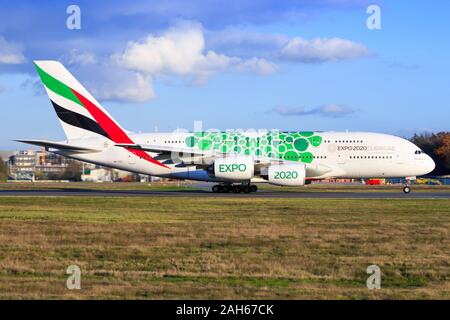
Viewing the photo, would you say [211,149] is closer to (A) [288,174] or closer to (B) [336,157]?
(A) [288,174]

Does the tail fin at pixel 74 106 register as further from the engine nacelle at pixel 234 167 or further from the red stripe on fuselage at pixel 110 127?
the engine nacelle at pixel 234 167

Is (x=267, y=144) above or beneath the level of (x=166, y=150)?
above

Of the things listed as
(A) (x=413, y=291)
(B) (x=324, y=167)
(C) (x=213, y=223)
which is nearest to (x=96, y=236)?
(C) (x=213, y=223)

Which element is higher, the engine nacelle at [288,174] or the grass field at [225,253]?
the engine nacelle at [288,174]

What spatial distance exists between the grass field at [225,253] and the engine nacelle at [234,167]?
14381 millimetres

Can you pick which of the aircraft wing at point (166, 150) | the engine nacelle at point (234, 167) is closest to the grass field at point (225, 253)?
the engine nacelle at point (234, 167)

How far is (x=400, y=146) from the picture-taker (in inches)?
1764

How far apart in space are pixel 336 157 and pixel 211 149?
8.71m

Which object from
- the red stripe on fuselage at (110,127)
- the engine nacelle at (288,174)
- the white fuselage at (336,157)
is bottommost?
the engine nacelle at (288,174)

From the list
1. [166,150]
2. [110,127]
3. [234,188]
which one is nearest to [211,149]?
[234,188]

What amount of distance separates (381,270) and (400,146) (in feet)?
110

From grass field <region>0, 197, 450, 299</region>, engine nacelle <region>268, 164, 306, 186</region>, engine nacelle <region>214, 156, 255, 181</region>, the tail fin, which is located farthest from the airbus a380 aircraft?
grass field <region>0, 197, 450, 299</region>

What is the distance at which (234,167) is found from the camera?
41.6 m

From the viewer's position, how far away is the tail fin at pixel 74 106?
45.0m
